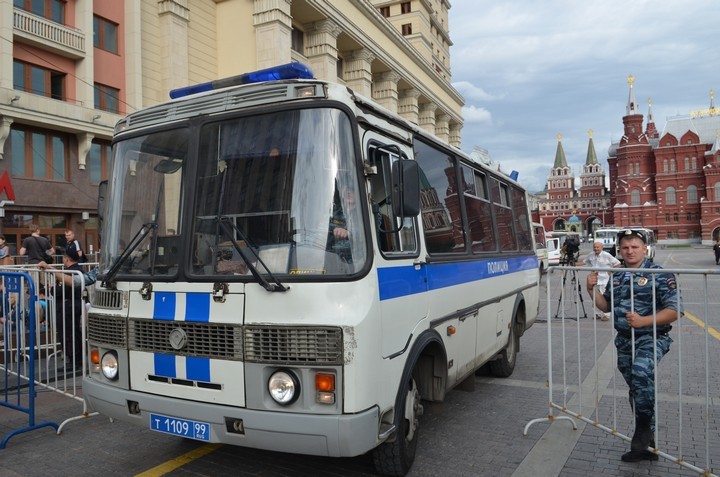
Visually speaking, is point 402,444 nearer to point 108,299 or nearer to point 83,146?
point 108,299

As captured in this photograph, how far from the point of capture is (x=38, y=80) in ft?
71.2

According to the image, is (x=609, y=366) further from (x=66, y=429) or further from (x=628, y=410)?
(x=66, y=429)

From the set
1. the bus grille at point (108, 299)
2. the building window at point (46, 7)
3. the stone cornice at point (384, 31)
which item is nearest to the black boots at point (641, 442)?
the bus grille at point (108, 299)

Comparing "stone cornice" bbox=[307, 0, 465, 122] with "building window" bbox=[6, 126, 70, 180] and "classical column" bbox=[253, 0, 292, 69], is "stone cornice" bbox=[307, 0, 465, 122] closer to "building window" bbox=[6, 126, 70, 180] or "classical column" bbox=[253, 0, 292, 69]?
"classical column" bbox=[253, 0, 292, 69]

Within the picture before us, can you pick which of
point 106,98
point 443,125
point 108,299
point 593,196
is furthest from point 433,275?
point 593,196

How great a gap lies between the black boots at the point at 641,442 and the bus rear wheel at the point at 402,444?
1.79m

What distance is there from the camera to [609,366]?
7855 millimetres

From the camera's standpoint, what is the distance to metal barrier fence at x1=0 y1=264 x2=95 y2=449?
5527mm

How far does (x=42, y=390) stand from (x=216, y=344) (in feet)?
15.2

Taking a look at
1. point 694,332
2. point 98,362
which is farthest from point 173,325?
point 694,332

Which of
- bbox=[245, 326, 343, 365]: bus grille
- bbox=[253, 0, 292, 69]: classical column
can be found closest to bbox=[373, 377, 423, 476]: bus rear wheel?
bbox=[245, 326, 343, 365]: bus grille

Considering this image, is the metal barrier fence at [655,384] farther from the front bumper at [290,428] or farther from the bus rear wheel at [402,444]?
the front bumper at [290,428]

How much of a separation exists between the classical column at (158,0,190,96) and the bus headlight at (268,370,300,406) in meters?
25.0

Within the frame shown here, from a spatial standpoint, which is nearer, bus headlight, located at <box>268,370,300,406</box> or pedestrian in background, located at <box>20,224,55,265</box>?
bus headlight, located at <box>268,370,300,406</box>
